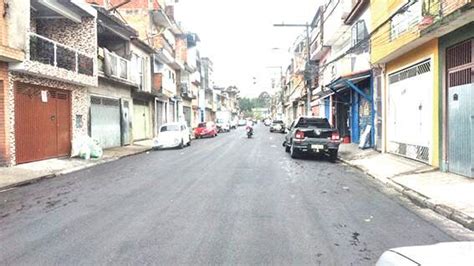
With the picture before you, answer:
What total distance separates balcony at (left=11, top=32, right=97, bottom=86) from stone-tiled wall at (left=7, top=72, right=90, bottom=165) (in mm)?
347

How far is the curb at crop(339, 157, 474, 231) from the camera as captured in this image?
7.93 metres

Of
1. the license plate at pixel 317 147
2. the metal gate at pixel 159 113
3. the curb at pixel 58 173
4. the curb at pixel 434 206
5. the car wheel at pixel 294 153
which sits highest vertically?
the metal gate at pixel 159 113

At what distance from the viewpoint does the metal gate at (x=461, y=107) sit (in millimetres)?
11891

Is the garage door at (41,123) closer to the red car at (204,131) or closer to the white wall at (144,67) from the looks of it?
the white wall at (144,67)

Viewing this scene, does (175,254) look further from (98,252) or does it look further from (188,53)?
(188,53)

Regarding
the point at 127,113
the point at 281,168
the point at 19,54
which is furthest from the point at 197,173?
the point at 127,113

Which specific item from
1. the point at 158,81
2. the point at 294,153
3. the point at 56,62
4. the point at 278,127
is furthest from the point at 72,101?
the point at 278,127

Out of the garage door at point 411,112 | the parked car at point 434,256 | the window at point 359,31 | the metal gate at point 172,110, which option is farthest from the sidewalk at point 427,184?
the metal gate at point 172,110

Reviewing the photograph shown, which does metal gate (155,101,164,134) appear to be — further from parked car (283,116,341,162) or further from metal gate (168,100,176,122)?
parked car (283,116,341,162)

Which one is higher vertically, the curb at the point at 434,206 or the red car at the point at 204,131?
the red car at the point at 204,131

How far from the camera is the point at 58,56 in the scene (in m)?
19.6

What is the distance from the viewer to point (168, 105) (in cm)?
4766

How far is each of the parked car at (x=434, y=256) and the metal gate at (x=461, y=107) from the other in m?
9.78

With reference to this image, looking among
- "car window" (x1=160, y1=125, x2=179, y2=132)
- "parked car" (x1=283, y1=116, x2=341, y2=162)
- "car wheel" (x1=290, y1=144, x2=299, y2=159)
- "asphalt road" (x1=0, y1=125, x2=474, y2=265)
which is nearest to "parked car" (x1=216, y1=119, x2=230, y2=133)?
"car window" (x1=160, y1=125, x2=179, y2=132)
